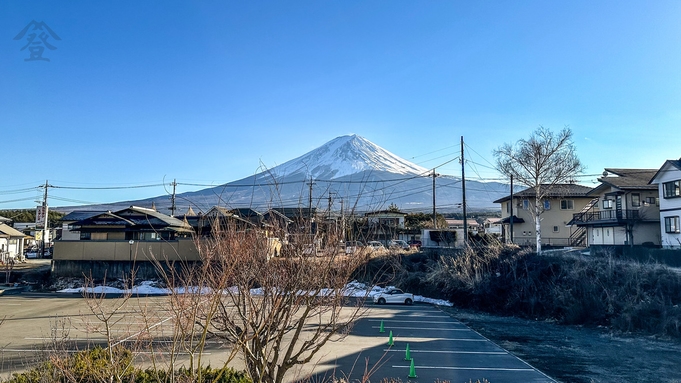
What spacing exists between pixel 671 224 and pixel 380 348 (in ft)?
97.8

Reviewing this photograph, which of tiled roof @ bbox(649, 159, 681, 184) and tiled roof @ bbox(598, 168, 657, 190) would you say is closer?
tiled roof @ bbox(649, 159, 681, 184)

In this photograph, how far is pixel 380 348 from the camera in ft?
48.0

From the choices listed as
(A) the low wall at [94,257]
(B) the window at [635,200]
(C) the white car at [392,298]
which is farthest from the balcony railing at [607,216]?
(A) the low wall at [94,257]

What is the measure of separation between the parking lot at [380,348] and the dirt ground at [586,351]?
0.84 meters

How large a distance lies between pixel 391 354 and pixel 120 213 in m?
34.8

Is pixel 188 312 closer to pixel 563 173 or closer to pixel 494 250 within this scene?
pixel 494 250

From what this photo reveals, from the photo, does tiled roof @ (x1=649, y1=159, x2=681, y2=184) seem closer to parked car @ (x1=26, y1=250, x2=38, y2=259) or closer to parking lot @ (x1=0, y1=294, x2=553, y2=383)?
parking lot @ (x1=0, y1=294, x2=553, y2=383)

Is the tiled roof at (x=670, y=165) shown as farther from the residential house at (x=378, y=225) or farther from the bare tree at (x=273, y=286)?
the bare tree at (x=273, y=286)

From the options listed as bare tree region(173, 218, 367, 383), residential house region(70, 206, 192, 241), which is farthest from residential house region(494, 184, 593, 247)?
bare tree region(173, 218, 367, 383)

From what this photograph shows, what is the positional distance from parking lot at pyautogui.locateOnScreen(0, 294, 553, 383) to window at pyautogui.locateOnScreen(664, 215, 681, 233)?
21653mm

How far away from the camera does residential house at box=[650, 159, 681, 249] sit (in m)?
32.2

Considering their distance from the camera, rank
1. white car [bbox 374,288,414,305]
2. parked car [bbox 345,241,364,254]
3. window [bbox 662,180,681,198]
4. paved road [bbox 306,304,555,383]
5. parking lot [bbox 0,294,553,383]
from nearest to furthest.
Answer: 1. parked car [bbox 345,241,364,254]
2. parking lot [bbox 0,294,553,383]
3. paved road [bbox 306,304,555,383]
4. white car [bbox 374,288,414,305]
5. window [bbox 662,180,681,198]

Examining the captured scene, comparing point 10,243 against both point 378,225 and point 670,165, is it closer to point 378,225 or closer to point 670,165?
point 378,225

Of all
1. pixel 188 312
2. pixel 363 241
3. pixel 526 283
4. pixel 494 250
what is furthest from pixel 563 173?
pixel 188 312
